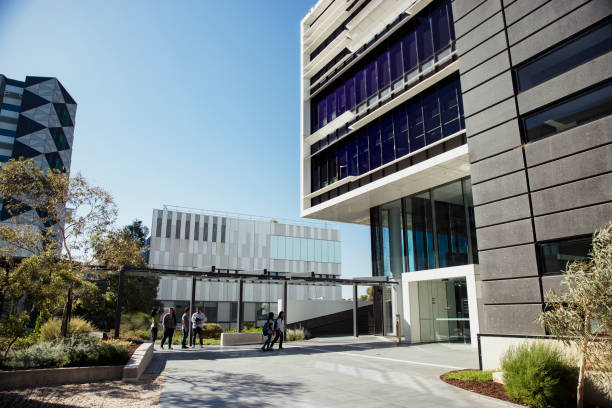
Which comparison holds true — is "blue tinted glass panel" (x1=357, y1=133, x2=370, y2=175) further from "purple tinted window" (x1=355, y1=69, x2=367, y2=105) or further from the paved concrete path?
the paved concrete path

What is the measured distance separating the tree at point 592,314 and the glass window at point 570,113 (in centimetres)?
364

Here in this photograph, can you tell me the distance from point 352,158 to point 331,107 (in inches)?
198

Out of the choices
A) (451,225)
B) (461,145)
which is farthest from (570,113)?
(451,225)

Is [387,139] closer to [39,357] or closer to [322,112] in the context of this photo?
[322,112]

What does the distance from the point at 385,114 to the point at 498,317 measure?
1496cm

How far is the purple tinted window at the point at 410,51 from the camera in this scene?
21.4 metres

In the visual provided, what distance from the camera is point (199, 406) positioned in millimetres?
7492

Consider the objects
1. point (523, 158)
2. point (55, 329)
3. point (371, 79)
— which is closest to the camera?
point (523, 158)

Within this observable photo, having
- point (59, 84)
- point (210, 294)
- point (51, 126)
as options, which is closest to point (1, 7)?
point (210, 294)

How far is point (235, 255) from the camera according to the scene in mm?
55375

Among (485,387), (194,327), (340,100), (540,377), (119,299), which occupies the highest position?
(340,100)

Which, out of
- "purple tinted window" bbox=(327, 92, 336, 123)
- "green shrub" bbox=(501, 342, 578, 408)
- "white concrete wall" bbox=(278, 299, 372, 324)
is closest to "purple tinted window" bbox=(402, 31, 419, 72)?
"purple tinted window" bbox=(327, 92, 336, 123)

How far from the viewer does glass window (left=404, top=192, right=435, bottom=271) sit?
22.4 metres

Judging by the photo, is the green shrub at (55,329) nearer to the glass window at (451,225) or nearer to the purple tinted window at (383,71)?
the glass window at (451,225)
